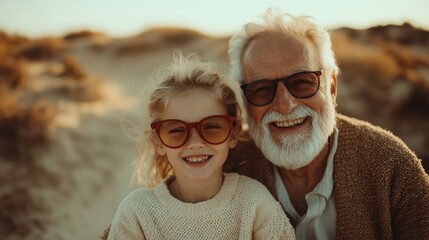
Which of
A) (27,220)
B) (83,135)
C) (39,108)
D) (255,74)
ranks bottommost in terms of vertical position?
(27,220)

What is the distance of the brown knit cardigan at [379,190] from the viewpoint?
3.13 metres

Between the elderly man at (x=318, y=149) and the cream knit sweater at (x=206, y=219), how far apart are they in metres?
0.40

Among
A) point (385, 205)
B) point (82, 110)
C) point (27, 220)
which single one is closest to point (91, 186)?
point (27, 220)

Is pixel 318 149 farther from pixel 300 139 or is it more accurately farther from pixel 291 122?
pixel 291 122

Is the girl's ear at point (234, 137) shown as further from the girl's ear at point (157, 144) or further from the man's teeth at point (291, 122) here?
the girl's ear at point (157, 144)

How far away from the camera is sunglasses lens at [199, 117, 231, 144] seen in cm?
295

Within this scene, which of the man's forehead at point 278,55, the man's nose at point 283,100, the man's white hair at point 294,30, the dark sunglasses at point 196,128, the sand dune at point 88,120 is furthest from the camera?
the sand dune at point 88,120

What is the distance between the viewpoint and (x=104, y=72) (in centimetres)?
1719

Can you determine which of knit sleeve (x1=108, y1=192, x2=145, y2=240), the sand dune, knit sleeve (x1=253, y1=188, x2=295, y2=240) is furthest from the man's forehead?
knit sleeve (x1=108, y1=192, x2=145, y2=240)

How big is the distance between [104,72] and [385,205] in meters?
15.2

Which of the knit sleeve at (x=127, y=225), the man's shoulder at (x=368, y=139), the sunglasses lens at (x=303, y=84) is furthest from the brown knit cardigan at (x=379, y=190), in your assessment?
the knit sleeve at (x=127, y=225)

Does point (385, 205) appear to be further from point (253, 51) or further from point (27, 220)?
point (27, 220)

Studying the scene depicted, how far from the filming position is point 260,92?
3.31m

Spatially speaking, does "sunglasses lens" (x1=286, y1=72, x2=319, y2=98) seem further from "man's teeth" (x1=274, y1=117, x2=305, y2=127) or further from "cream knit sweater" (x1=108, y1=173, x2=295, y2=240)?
"cream knit sweater" (x1=108, y1=173, x2=295, y2=240)
